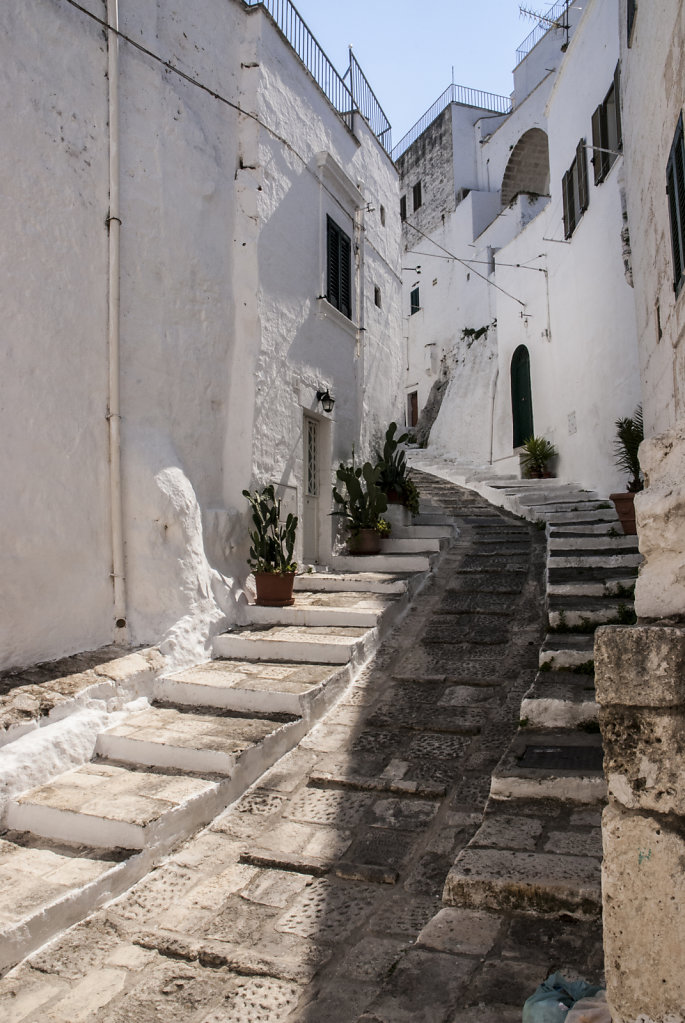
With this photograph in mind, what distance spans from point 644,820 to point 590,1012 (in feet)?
2.20

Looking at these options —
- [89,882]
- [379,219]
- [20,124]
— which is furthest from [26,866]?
[379,219]

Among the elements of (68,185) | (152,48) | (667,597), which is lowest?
(667,597)

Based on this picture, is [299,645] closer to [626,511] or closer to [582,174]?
[626,511]

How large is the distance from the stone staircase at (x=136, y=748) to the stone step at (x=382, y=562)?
168cm

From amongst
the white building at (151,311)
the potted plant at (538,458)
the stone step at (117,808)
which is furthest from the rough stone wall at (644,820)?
the potted plant at (538,458)

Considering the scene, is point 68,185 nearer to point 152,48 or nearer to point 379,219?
point 152,48

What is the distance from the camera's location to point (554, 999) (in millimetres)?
2086

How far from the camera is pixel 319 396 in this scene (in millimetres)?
9039

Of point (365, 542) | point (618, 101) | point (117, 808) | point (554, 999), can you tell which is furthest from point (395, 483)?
point (554, 999)

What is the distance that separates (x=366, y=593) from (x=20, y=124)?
4833 millimetres

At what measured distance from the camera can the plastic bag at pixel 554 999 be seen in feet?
6.67

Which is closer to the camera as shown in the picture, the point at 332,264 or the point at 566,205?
the point at 332,264

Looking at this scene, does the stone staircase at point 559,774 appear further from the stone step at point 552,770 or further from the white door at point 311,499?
the white door at point 311,499

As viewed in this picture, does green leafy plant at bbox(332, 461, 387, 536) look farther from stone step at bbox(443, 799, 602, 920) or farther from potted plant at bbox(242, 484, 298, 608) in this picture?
stone step at bbox(443, 799, 602, 920)
